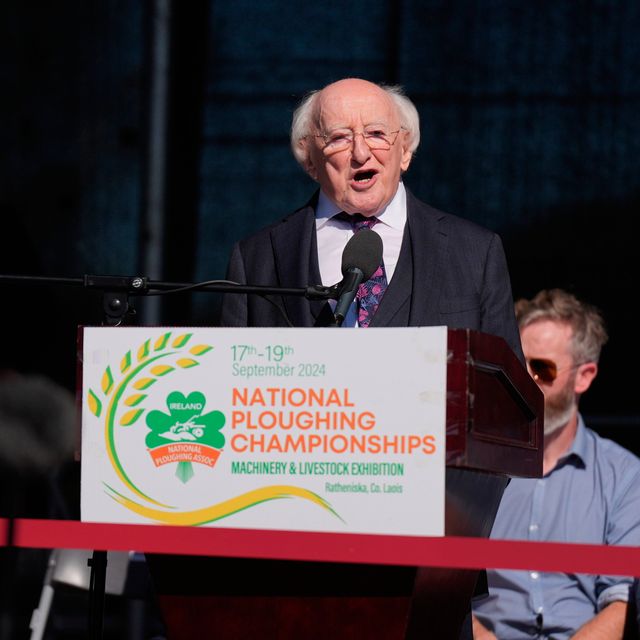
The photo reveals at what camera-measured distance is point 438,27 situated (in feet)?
15.5

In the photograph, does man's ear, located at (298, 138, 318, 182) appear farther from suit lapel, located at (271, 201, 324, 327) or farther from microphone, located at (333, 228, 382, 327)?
microphone, located at (333, 228, 382, 327)

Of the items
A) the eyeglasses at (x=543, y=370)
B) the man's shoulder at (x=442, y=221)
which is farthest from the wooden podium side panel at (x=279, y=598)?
the eyeglasses at (x=543, y=370)

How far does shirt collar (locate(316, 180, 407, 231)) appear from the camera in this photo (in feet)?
9.35

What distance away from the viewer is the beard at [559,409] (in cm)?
375

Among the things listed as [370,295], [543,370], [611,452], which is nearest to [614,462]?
[611,452]

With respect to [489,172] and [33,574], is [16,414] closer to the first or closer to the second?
[33,574]

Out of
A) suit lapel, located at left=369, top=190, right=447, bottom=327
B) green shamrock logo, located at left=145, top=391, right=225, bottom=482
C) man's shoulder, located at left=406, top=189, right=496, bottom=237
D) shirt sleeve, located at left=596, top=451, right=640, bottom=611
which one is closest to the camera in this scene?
green shamrock logo, located at left=145, top=391, right=225, bottom=482

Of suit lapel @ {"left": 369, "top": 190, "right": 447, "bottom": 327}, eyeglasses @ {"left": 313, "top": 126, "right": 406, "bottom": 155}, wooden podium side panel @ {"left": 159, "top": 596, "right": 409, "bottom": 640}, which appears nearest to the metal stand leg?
wooden podium side panel @ {"left": 159, "top": 596, "right": 409, "bottom": 640}

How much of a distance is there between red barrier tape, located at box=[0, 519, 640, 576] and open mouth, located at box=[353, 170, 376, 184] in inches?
41.0

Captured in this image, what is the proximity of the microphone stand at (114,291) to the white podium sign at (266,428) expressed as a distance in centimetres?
11

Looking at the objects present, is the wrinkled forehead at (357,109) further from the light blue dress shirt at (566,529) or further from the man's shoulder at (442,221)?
the light blue dress shirt at (566,529)

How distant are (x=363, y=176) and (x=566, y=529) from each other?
134 cm

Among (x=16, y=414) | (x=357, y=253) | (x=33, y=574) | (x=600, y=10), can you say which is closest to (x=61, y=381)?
(x=16, y=414)

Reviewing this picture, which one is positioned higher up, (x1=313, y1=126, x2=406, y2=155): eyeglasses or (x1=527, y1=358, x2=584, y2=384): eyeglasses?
(x1=313, y1=126, x2=406, y2=155): eyeglasses
